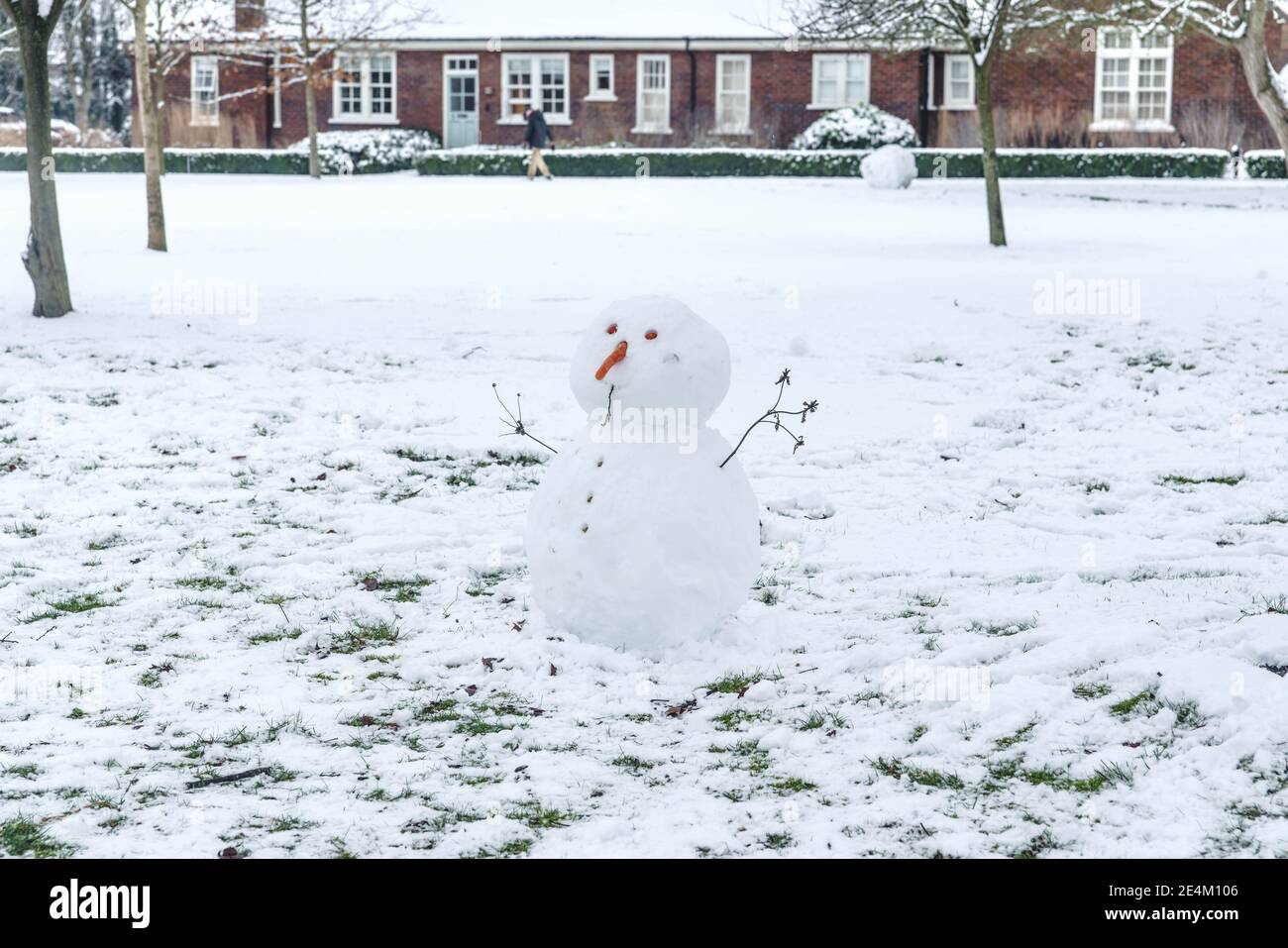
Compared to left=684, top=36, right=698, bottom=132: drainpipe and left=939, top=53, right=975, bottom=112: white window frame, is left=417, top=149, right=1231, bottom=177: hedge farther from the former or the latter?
left=684, top=36, right=698, bottom=132: drainpipe

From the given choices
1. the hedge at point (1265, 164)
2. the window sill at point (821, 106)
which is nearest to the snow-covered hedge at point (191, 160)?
the window sill at point (821, 106)

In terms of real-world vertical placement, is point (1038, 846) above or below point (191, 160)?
below

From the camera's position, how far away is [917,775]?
4477 millimetres

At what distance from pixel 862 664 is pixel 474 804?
1.76 meters

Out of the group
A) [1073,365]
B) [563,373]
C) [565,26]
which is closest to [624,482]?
[563,373]

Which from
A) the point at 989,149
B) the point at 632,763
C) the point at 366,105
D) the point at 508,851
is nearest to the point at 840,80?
the point at 366,105

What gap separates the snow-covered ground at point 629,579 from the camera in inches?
168

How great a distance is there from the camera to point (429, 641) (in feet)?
18.8

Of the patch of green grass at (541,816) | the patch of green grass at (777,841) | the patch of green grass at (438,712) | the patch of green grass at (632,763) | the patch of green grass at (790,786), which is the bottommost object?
the patch of green grass at (777,841)

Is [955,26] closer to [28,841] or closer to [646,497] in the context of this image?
[646,497]

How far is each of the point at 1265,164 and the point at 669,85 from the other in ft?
47.0

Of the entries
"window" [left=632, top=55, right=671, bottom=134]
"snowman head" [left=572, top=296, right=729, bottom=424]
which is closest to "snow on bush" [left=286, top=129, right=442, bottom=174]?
"window" [left=632, top=55, right=671, bottom=134]

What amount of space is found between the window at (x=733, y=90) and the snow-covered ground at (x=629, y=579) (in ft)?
71.8

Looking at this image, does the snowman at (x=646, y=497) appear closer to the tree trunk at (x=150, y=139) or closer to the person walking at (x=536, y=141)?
the tree trunk at (x=150, y=139)
